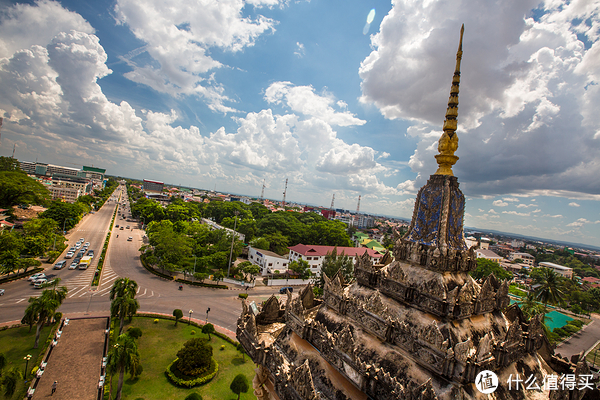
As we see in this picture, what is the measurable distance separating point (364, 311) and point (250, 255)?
47383mm

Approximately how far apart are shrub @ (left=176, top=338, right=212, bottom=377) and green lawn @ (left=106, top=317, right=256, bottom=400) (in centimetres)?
107

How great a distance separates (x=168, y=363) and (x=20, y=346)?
11.7 metres

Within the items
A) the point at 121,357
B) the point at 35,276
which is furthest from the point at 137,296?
the point at 121,357

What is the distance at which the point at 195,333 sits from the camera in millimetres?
25141

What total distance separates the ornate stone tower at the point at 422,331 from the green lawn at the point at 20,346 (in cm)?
1976

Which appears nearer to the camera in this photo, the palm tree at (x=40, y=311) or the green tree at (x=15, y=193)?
the palm tree at (x=40, y=311)

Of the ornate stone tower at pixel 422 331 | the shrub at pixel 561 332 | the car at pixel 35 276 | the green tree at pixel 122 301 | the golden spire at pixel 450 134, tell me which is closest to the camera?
the ornate stone tower at pixel 422 331

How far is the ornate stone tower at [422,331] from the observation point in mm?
7605

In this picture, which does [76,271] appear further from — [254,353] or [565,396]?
[565,396]

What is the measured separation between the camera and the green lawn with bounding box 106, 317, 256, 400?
58.0 feet

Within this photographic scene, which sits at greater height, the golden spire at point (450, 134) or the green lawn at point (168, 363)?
the golden spire at point (450, 134)

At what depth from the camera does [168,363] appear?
20.5 meters

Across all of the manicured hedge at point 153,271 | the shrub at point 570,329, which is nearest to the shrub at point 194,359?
the manicured hedge at point 153,271

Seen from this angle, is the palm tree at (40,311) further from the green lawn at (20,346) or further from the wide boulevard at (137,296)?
the wide boulevard at (137,296)
